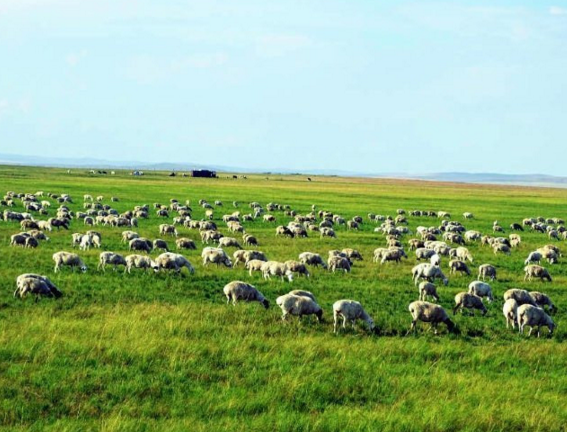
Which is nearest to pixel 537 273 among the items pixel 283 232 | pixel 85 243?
pixel 283 232

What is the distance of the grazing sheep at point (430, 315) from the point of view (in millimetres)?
17250

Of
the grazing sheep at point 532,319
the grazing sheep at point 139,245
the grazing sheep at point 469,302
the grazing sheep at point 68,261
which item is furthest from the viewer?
the grazing sheep at point 139,245

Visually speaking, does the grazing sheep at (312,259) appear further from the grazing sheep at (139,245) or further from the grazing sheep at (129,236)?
the grazing sheep at (129,236)

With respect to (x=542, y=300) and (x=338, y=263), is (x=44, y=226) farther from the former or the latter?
(x=542, y=300)

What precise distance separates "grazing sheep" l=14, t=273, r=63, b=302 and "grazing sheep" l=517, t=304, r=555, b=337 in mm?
13735

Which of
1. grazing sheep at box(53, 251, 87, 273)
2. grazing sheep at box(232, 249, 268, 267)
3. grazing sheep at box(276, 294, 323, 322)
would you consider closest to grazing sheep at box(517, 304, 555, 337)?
grazing sheep at box(276, 294, 323, 322)

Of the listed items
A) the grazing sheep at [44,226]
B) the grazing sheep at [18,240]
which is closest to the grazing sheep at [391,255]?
the grazing sheep at [18,240]

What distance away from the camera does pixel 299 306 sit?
1733cm

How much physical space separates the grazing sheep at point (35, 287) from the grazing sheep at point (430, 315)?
10.7 m

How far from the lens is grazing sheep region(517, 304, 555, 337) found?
17359mm

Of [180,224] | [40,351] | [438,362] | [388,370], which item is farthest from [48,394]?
[180,224]

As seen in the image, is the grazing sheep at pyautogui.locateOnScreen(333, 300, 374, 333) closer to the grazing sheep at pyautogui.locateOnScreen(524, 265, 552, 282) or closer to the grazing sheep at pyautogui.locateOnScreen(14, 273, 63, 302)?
the grazing sheep at pyautogui.locateOnScreen(14, 273, 63, 302)

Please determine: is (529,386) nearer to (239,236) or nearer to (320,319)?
(320,319)

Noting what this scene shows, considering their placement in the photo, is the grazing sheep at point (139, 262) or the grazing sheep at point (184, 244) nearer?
the grazing sheep at point (139, 262)
